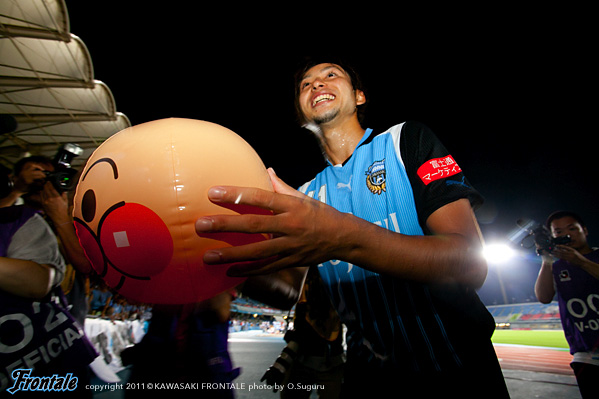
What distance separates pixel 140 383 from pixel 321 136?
3.95 meters

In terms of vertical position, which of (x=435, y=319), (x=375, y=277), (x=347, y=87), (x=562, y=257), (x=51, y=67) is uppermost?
(x=51, y=67)

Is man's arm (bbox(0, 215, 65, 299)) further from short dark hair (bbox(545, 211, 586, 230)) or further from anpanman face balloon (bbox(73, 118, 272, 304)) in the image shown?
short dark hair (bbox(545, 211, 586, 230))

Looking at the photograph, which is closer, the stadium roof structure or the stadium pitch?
the stadium roof structure

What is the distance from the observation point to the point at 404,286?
1.35 meters

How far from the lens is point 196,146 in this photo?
3.21 feet

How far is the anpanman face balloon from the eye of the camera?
90 centimetres

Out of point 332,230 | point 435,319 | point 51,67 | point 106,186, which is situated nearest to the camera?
point 332,230

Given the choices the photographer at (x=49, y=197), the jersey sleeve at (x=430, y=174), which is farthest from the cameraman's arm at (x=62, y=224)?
the jersey sleeve at (x=430, y=174)

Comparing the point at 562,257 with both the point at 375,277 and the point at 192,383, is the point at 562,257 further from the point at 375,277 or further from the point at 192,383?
the point at 192,383

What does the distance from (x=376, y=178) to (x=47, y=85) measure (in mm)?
18163

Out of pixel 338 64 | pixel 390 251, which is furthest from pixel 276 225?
pixel 338 64

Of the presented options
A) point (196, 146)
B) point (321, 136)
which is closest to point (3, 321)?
point (196, 146)

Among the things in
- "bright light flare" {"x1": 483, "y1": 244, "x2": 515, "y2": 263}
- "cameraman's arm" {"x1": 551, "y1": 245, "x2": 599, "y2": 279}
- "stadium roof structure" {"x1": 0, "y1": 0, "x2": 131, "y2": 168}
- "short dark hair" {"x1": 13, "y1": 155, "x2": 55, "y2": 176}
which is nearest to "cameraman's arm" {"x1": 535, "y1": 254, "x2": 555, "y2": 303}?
"cameraman's arm" {"x1": 551, "y1": 245, "x2": 599, "y2": 279}

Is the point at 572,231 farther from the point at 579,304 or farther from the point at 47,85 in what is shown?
the point at 47,85
